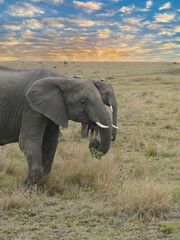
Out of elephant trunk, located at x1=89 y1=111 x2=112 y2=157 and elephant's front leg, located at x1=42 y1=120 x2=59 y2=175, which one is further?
elephant's front leg, located at x1=42 y1=120 x2=59 y2=175

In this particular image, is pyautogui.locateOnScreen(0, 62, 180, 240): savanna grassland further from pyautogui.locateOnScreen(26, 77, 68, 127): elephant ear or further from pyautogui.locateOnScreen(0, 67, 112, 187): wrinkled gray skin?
pyautogui.locateOnScreen(26, 77, 68, 127): elephant ear

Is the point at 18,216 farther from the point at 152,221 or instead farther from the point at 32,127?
the point at 152,221

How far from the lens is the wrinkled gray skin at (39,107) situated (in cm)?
479

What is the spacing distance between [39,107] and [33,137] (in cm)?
52

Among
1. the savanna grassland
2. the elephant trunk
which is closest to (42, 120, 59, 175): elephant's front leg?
the savanna grassland

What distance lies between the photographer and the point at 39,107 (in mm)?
4812

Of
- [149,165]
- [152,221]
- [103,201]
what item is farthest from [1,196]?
[149,165]

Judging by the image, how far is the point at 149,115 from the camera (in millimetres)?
13297

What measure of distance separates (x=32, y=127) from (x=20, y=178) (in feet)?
4.19

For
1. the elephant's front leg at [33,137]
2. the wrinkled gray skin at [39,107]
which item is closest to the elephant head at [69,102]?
the wrinkled gray skin at [39,107]

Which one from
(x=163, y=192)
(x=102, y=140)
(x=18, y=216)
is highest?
Result: (x=102, y=140)

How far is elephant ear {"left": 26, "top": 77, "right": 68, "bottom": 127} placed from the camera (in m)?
4.81

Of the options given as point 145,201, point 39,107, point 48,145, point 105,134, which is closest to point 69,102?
point 39,107

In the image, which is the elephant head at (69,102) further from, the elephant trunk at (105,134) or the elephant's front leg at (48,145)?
the elephant's front leg at (48,145)
